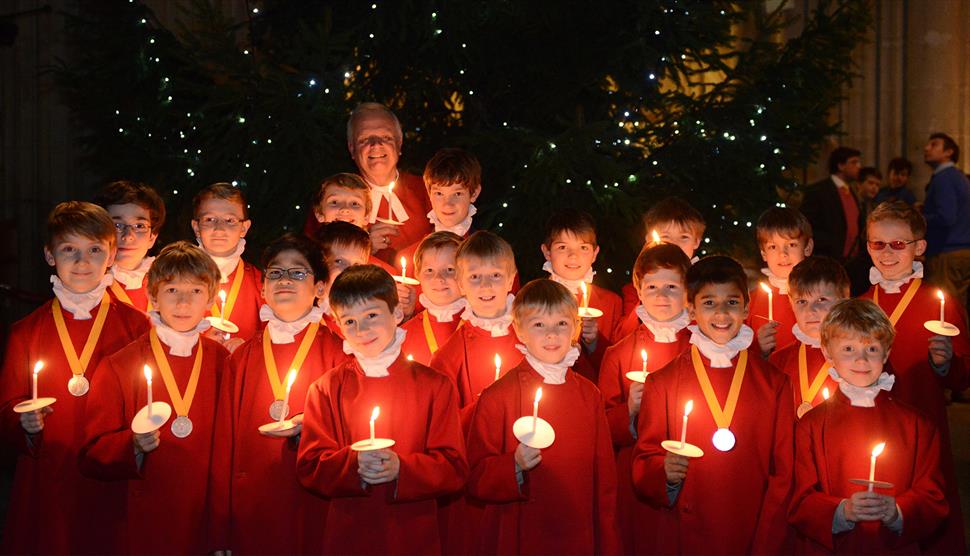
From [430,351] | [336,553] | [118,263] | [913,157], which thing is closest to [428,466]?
[336,553]

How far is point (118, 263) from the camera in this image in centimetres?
504

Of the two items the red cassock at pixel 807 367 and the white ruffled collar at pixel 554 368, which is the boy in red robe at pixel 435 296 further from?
the red cassock at pixel 807 367

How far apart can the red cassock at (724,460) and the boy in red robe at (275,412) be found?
1335mm

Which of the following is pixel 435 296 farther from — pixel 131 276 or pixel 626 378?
pixel 131 276

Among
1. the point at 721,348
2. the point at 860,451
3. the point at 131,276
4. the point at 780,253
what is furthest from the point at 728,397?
the point at 131,276

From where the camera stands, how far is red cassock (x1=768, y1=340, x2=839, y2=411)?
14.4 feet

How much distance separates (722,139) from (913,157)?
185 inches

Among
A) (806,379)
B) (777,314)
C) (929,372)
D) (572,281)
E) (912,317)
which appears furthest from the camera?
(777,314)

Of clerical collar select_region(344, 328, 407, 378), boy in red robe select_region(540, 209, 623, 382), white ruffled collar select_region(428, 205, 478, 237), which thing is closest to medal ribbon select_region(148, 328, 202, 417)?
clerical collar select_region(344, 328, 407, 378)

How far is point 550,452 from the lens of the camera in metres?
3.93

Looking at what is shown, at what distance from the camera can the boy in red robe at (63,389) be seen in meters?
4.22

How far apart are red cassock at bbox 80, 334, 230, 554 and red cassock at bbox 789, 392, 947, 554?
89.9 inches

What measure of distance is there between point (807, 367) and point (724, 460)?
783 mm

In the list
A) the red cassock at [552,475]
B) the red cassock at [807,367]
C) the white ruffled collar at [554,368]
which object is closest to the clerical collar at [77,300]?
the red cassock at [552,475]
